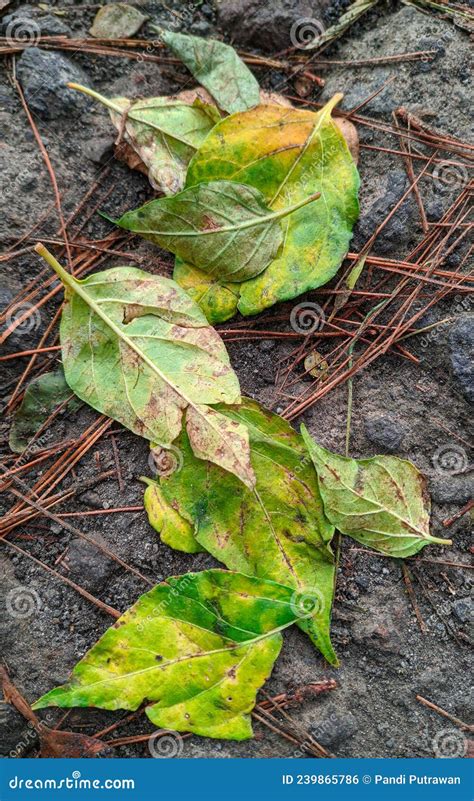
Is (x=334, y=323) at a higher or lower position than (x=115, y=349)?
lower

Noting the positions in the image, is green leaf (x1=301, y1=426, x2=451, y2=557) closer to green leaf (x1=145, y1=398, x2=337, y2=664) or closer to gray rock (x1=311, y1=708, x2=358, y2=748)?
green leaf (x1=145, y1=398, x2=337, y2=664)

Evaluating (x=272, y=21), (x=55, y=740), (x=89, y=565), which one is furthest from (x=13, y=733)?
(x=272, y=21)

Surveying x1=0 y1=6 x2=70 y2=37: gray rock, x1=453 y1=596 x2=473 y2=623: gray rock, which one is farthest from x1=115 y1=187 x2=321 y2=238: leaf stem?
x1=453 y1=596 x2=473 y2=623: gray rock

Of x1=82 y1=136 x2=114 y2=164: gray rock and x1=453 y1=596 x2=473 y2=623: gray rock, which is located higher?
x1=82 y1=136 x2=114 y2=164: gray rock

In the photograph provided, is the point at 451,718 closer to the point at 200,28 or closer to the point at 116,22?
the point at 200,28

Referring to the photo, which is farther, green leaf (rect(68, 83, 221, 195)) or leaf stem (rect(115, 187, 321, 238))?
green leaf (rect(68, 83, 221, 195))

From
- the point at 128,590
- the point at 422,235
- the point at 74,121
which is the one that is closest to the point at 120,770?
the point at 128,590

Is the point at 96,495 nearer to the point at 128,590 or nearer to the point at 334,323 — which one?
the point at 128,590
